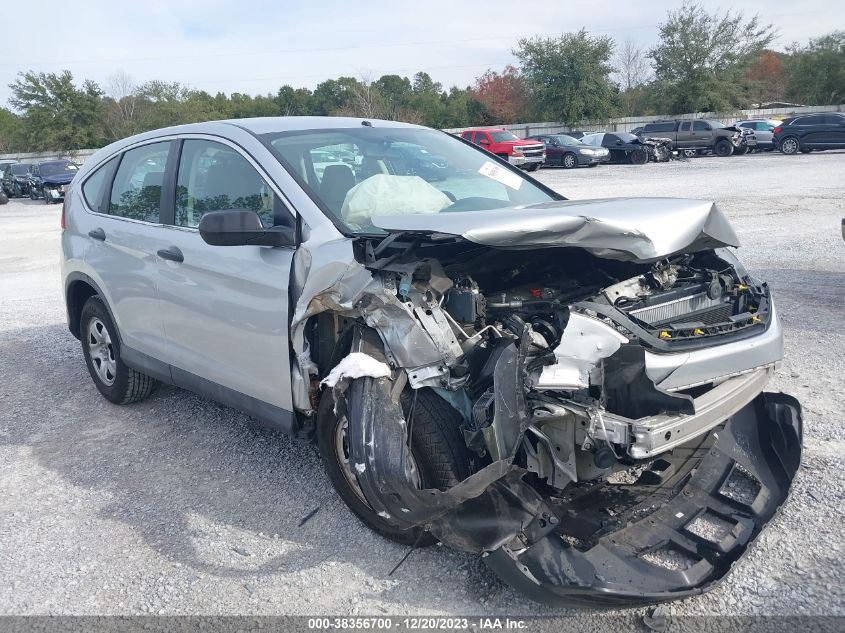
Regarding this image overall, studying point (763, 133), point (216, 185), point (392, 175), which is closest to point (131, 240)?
point (216, 185)

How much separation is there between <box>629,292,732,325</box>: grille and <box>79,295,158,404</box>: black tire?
137 inches

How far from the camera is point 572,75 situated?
155ft

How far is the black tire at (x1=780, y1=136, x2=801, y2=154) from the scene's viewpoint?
2853cm

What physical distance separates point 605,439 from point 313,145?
236 cm

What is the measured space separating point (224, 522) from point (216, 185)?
1872mm

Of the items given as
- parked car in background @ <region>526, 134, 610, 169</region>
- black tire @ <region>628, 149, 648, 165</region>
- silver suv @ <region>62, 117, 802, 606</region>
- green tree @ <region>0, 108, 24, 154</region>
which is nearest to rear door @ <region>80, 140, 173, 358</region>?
silver suv @ <region>62, 117, 802, 606</region>

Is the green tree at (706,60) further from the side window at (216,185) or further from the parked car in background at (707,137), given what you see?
the side window at (216,185)

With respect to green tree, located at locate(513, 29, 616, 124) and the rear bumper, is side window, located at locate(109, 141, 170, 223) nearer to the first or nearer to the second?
the rear bumper

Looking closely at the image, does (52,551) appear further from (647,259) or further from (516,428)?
(647,259)

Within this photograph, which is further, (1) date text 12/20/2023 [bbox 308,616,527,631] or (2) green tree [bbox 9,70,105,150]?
(2) green tree [bbox 9,70,105,150]

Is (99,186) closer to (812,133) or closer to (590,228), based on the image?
(590,228)

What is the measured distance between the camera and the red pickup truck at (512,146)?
27.8m

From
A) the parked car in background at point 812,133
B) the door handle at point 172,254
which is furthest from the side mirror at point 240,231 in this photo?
the parked car in background at point 812,133

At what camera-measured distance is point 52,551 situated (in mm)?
3520
